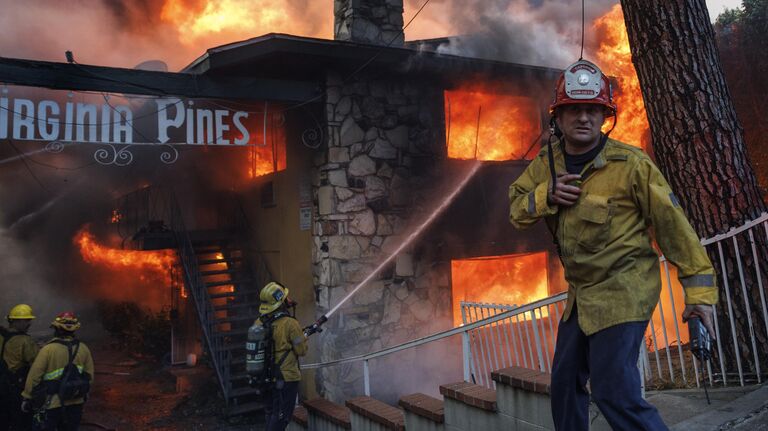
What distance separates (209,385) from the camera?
435 inches

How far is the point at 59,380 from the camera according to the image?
6.73 m

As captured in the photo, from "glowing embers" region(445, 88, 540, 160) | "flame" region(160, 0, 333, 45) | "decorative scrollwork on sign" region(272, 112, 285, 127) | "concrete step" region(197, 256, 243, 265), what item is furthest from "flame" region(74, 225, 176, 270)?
"glowing embers" region(445, 88, 540, 160)

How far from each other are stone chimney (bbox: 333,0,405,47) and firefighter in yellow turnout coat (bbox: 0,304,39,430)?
662cm

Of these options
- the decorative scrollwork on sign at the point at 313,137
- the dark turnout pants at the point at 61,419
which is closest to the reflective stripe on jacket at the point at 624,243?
the decorative scrollwork on sign at the point at 313,137

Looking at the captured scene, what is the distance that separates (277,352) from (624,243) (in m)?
5.17

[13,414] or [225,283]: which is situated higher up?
[225,283]

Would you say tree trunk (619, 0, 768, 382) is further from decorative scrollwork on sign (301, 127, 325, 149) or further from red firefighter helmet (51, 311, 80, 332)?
red firefighter helmet (51, 311, 80, 332)

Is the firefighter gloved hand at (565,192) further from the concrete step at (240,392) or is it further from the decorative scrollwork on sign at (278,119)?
the decorative scrollwork on sign at (278,119)

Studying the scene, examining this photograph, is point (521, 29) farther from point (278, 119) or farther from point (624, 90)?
point (278, 119)

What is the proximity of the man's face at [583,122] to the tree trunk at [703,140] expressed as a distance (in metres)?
2.49

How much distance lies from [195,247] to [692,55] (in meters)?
10.8

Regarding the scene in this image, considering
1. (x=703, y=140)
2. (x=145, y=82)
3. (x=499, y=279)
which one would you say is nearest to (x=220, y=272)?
(x=145, y=82)

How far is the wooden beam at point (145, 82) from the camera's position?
7.00 m

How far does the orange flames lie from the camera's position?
706 inches
